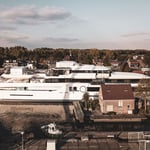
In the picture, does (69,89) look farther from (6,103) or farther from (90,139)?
(90,139)

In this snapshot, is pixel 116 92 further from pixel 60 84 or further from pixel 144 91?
pixel 60 84

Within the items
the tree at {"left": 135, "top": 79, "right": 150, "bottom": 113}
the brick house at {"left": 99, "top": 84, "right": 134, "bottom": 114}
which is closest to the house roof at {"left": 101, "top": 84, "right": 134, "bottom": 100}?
the brick house at {"left": 99, "top": 84, "right": 134, "bottom": 114}

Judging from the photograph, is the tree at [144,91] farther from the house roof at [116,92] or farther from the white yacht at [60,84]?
the white yacht at [60,84]

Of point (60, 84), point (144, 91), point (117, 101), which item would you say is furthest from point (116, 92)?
point (60, 84)

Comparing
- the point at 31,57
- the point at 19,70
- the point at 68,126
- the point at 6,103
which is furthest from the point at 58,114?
the point at 31,57

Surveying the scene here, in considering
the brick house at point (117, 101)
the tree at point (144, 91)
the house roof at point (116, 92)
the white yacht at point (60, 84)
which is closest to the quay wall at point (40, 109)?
the white yacht at point (60, 84)

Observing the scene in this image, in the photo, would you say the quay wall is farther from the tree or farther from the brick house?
the tree
